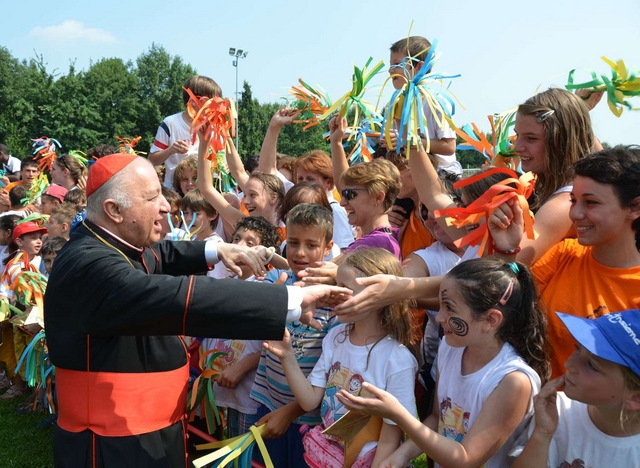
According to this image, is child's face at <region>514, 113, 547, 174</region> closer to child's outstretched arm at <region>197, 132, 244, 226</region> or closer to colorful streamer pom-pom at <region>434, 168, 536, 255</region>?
colorful streamer pom-pom at <region>434, 168, 536, 255</region>

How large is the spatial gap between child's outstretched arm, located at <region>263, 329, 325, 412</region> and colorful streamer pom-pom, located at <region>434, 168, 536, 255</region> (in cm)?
105

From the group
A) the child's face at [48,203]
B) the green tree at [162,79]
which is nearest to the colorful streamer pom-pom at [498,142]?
the child's face at [48,203]

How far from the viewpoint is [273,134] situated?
554 centimetres

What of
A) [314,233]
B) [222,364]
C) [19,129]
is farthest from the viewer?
[19,129]

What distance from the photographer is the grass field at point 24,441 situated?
498 cm

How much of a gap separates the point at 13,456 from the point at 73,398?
10.4 feet

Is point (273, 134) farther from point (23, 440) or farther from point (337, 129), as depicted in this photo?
point (23, 440)

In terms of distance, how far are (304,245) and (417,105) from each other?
115 centimetres

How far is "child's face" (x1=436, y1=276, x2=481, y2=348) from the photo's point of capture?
8.30ft

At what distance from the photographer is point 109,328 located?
8.07 ft

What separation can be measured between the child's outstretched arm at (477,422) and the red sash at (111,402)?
37.0 inches

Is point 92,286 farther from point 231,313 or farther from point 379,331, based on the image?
point 379,331

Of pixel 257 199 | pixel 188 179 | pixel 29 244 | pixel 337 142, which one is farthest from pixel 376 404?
pixel 29 244

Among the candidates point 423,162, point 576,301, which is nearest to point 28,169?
point 423,162
